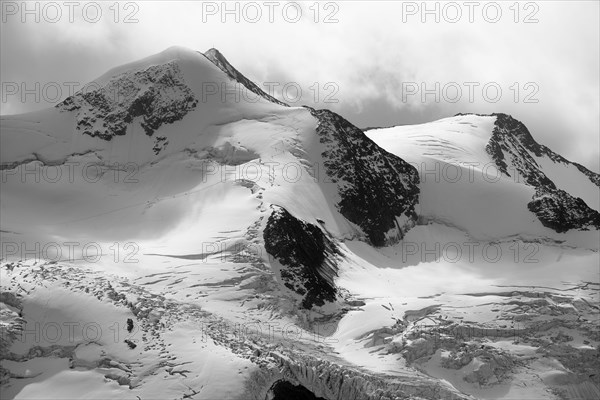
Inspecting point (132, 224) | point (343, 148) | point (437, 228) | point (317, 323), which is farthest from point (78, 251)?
point (437, 228)

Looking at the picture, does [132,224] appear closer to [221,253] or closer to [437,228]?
[221,253]

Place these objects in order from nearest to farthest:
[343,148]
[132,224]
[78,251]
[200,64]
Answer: [78,251] < [132,224] < [343,148] < [200,64]

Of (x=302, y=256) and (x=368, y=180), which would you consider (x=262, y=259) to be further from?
(x=368, y=180)

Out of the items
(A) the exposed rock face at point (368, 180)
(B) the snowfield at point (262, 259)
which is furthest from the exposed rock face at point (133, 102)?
(A) the exposed rock face at point (368, 180)

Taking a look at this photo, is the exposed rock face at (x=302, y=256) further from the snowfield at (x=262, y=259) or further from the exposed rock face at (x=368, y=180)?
the exposed rock face at (x=368, y=180)

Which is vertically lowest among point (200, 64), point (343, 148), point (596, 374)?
point (596, 374)

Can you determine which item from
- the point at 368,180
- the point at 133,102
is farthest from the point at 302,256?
the point at 133,102
